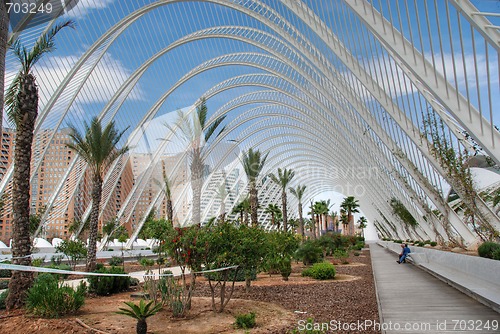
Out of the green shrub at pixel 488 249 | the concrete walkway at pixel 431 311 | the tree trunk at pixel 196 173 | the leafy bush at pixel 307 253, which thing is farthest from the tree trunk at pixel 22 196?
the tree trunk at pixel 196 173

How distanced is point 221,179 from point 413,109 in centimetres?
3548

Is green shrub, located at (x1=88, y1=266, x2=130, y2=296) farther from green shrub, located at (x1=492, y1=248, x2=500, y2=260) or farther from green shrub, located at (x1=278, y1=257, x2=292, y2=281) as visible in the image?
green shrub, located at (x1=492, y1=248, x2=500, y2=260)

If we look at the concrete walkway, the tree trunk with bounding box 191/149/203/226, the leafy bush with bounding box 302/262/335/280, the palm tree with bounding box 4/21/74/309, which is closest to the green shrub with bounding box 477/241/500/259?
the concrete walkway

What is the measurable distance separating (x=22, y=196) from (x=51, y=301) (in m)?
3.02

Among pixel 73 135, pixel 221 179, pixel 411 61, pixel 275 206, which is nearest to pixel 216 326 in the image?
pixel 411 61

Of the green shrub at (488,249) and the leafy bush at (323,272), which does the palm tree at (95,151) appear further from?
the green shrub at (488,249)

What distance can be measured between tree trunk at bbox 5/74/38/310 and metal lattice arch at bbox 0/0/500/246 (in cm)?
885

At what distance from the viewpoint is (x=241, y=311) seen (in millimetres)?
9594

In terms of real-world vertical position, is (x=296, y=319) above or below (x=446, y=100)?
below

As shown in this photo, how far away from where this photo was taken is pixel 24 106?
1081cm

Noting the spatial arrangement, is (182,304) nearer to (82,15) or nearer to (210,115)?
(82,15)

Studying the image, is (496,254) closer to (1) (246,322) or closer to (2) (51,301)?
(1) (246,322)

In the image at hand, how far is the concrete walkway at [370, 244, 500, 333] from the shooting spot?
6.50 metres

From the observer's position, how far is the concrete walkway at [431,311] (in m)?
6.50
